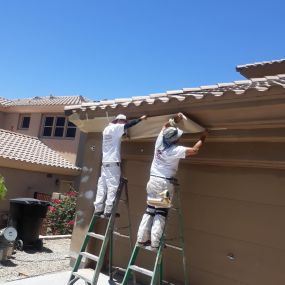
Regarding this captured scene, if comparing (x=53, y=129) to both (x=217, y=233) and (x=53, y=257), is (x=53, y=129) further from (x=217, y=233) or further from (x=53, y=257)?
(x=217, y=233)

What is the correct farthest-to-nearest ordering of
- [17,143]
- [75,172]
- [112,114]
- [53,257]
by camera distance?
[75,172], [17,143], [53,257], [112,114]

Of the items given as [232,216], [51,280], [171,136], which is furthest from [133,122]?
[51,280]

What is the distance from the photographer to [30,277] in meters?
7.17

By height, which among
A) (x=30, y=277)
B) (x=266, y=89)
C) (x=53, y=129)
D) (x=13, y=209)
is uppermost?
(x=53, y=129)

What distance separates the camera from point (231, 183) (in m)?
6.18

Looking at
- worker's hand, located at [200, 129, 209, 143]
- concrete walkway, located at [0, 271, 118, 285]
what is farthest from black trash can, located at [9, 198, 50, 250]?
worker's hand, located at [200, 129, 209, 143]

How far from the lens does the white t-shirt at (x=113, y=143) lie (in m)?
6.61

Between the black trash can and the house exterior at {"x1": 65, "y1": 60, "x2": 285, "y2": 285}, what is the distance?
377 cm

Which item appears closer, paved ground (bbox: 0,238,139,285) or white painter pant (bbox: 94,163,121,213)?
white painter pant (bbox: 94,163,121,213)

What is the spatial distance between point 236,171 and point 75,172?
14531 millimetres

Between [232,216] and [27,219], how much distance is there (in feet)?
19.7

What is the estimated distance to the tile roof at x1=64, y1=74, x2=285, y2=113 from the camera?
552cm

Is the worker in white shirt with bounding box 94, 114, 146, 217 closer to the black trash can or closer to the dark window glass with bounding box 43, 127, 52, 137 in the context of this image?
the black trash can

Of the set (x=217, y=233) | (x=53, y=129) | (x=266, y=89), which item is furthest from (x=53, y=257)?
(x=53, y=129)
